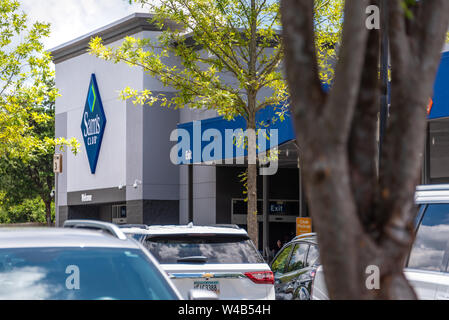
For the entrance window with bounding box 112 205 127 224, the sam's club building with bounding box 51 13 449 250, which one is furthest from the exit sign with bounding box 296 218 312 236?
the entrance window with bounding box 112 205 127 224

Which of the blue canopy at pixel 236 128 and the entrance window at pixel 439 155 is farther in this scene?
the entrance window at pixel 439 155

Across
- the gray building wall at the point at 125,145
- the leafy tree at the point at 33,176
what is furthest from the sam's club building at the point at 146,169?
the leafy tree at the point at 33,176

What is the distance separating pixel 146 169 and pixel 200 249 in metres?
27.0

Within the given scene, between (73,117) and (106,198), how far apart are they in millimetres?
6194

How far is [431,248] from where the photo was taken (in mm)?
6723

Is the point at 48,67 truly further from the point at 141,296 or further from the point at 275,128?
the point at 141,296

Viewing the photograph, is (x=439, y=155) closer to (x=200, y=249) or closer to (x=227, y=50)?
(x=227, y=50)

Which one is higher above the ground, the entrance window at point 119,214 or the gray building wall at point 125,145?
the gray building wall at point 125,145

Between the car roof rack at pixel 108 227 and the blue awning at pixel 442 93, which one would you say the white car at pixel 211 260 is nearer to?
the car roof rack at pixel 108 227

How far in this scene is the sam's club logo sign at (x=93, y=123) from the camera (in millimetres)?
40375

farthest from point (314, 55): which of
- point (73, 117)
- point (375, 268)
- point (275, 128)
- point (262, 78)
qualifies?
point (73, 117)

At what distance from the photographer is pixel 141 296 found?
5.71 metres

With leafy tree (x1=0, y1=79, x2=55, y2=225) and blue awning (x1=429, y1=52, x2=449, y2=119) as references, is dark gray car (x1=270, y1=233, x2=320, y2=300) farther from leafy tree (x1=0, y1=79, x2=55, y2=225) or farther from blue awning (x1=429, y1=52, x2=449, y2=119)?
leafy tree (x1=0, y1=79, x2=55, y2=225)

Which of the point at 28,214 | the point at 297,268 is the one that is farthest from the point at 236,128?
the point at 28,214
